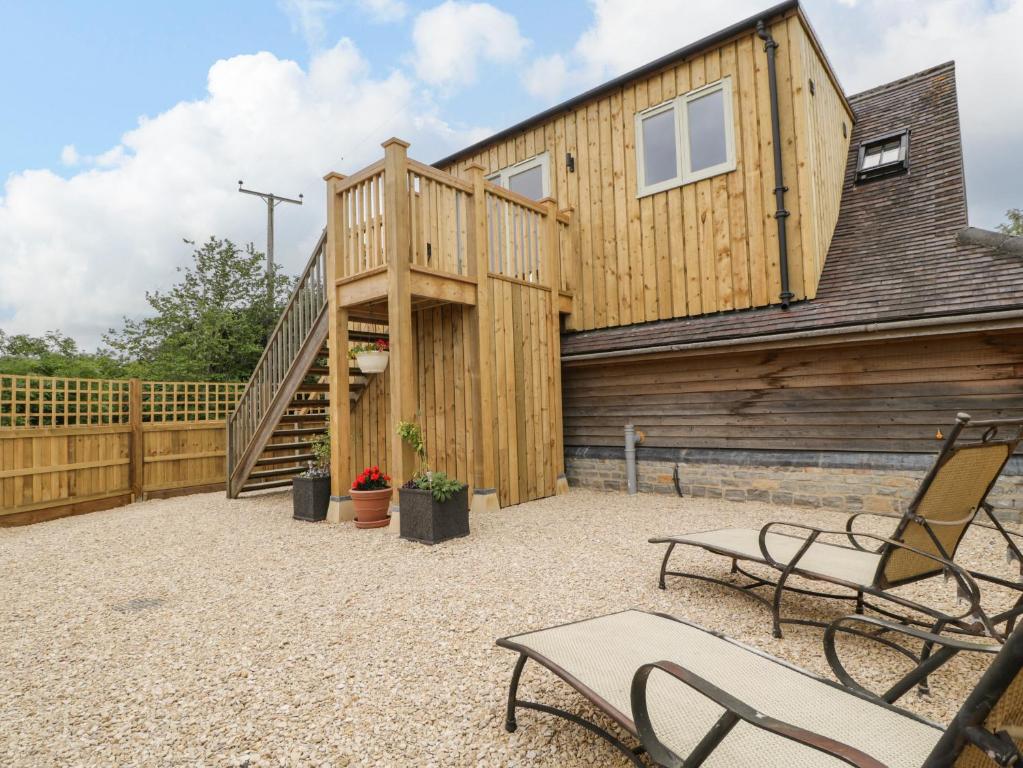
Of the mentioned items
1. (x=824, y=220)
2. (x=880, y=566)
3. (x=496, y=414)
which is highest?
(x=824, y=220)

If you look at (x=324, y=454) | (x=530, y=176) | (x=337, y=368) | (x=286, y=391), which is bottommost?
(x=324, y=454)

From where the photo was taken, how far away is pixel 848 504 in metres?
5.86

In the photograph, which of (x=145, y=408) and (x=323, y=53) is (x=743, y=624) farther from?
(x=323, y=53)

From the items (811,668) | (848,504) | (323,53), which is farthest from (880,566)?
(323,53)

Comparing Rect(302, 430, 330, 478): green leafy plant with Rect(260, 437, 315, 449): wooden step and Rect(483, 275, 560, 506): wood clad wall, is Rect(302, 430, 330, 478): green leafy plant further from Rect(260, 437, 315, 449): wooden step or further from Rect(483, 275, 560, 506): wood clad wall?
Rect(483, 275, 560, 506): wood clad wall

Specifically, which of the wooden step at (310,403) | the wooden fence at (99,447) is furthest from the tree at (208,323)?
the wooden step at (310,403)

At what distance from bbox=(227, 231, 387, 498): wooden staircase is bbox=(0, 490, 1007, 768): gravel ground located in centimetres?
208

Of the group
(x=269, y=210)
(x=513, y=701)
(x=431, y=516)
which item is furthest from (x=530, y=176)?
(x=269, y=210)

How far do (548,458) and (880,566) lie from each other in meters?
4.80

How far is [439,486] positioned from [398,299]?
1923mm

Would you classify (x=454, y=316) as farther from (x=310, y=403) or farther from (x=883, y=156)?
(x=883, y=156)

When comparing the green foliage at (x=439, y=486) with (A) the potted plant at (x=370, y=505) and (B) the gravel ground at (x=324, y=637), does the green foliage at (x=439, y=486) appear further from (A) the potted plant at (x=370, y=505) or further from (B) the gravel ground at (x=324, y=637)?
(A) the potted plant at (x=370, y=505)

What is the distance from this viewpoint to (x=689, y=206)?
700cm

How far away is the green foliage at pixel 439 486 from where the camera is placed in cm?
491
